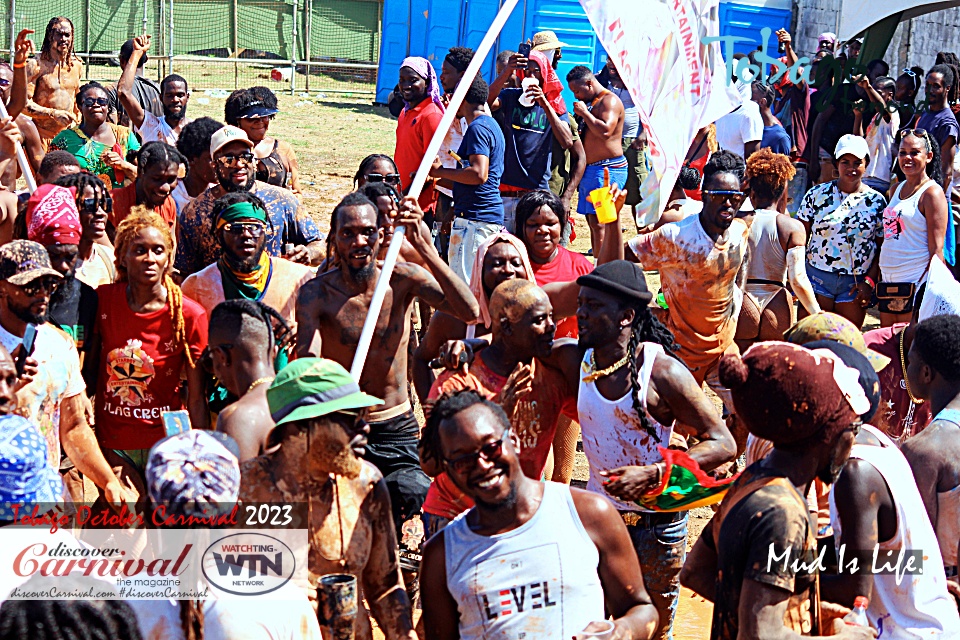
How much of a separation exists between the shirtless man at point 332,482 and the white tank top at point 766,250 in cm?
459

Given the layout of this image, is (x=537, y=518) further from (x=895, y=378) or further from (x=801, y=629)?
(x=895, y=378)

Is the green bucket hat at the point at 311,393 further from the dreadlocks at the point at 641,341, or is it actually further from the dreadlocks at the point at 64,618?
the dreadlocks at the point at 641,341

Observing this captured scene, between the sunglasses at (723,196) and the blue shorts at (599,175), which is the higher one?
the sunglasses at (723,196)

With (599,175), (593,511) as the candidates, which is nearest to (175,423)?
(593,511)

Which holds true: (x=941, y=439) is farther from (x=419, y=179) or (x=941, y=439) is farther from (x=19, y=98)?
(x=19, y=98)

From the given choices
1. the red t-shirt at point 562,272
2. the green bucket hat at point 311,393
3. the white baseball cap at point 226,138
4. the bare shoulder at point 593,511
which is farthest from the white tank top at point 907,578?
the white baseball cap at point 226,138

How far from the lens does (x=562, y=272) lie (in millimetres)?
6504

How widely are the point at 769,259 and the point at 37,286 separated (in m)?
4.69

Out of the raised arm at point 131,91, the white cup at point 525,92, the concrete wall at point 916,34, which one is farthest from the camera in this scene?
the concrete wall at point 916,34

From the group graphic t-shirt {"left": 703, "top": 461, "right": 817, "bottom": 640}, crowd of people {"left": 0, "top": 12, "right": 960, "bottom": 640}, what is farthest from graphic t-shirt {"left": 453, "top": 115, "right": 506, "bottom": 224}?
graphic t-shirt {"left": 703, "top": 461, "right": 817, "bottom": 640}

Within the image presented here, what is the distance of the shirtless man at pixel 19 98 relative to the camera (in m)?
8.73

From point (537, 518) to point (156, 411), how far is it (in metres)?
2.57

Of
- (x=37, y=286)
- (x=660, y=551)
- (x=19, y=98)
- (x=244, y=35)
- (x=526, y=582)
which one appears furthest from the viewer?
(x=244, y=35)

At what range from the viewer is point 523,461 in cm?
493
